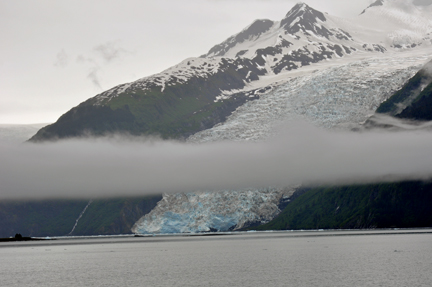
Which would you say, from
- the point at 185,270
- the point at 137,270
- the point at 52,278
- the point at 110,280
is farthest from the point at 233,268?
the point at 52,278

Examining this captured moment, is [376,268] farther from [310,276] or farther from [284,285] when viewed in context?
[284,285]

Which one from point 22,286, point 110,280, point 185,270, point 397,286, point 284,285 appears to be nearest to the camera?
point 397,286

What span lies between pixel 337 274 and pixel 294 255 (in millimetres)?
40522

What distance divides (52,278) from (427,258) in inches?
2996

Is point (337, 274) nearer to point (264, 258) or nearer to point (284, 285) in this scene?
point (284, 285)

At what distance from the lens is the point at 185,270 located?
347ft

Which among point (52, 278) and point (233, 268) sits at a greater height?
point (52, 278)

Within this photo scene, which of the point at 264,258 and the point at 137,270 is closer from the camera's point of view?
the point at 137,270

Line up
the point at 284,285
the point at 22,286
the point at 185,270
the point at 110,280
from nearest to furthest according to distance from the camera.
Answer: the point at 284,285, the point at 22,286, the point at 110,280, the point at 185,270

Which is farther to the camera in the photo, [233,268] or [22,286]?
[233,268]

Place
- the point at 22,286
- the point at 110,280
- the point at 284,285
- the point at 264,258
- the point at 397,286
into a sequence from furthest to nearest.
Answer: the point at 264,258
the point at 110,280
the point at 22,286
the point at 284,285
the point at 397,286

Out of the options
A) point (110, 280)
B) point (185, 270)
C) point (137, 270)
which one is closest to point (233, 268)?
point (185, 270)

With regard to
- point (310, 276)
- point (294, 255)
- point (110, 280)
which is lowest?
point (294, 255)

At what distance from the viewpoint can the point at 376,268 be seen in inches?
3784
